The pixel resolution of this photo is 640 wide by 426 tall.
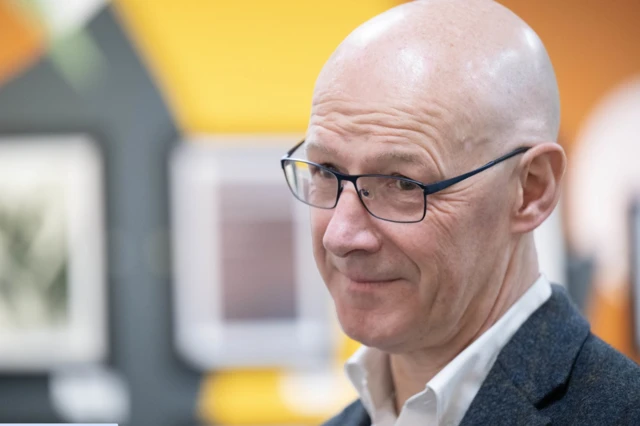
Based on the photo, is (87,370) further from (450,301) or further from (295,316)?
(450,301)

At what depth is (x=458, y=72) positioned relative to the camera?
3.46 feet

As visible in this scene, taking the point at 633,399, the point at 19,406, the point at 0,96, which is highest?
the point at 0,96

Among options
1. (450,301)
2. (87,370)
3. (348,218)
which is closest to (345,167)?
(348,218)

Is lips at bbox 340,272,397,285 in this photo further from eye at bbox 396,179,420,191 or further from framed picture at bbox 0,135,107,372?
framed picture at bbox 0,135,107,372

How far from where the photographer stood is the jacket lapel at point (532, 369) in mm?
1027

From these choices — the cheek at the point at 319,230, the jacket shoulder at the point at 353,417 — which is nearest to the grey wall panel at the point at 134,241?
the jacket shoulder at the point at 353,417

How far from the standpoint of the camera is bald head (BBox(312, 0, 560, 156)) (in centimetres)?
106

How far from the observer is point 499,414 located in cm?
103

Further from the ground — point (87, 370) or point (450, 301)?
point (87, 370)

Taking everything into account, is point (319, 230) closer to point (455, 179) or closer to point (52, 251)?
→ point (455, 179)

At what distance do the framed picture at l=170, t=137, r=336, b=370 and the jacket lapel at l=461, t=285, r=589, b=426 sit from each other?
7.16ft

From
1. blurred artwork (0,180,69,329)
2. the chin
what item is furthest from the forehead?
blurred artwork (0,180,69,329)

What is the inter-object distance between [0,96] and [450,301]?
280cm

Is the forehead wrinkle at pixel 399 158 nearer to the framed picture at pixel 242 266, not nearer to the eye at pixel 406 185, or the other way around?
the eye at pixel 406 185
